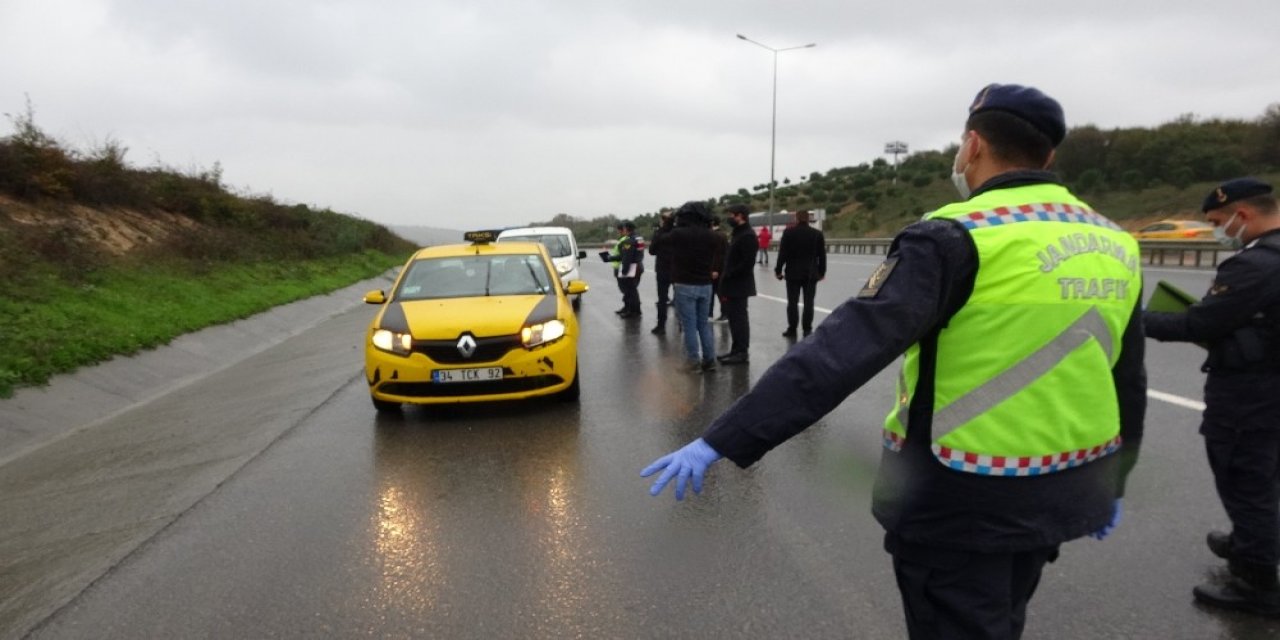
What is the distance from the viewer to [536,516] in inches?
178

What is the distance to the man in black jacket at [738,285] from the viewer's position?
9.12 meters

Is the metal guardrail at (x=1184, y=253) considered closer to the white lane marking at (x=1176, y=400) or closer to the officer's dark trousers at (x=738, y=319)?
the officer's dark trousers at (x=738, y=319)

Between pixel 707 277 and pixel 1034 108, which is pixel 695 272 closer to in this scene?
pixel 707 277

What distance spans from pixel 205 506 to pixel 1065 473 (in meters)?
4.82

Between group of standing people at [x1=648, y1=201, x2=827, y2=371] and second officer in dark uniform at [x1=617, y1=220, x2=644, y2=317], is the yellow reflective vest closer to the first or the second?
group of standing people at [x1=648, y1=201, x2=827, y2=371]

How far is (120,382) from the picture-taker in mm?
8719

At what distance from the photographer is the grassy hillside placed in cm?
929

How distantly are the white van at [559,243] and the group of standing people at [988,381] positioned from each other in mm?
13858

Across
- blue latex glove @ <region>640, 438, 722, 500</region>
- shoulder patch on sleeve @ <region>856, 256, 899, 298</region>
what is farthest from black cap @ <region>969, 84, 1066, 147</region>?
blue latex glove @ <region>640, 438, 722, 500</region>

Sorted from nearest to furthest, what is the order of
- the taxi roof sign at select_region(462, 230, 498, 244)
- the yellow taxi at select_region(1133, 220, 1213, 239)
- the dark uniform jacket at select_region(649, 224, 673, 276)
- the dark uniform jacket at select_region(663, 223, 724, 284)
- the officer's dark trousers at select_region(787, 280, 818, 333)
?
the dark uniform jacket at select_region(663, 223, 724, 284), the taxi roof sign at select_region(462, 230, 498, 244), the officer's dark trousers at select_region(787, 280, 818, 333), the dark uniform jacket at select_region(649, 224, 673, 276), the yellow taxi at select_region(1133, 220, 1213, 239)

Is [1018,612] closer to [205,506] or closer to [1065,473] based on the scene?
[1065,473]

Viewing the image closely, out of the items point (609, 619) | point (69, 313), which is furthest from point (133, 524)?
point (69, 313)

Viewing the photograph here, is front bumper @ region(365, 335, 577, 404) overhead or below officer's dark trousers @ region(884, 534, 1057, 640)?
below

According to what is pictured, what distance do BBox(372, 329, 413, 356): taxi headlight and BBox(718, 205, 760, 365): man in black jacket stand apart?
3.81m
